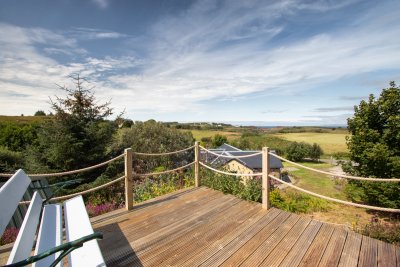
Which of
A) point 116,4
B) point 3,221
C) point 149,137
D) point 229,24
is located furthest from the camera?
point 149,137

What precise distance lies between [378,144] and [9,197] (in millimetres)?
13235

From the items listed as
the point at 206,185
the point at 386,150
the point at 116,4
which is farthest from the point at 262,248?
the point at 386,150

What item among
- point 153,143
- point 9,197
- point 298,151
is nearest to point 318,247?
point 9,197

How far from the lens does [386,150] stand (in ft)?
34.0

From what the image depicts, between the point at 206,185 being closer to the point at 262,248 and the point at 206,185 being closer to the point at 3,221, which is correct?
the point at 262,248

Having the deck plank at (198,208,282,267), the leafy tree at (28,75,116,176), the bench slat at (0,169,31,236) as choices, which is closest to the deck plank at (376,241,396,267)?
the deck plank at (198,208,282,267)

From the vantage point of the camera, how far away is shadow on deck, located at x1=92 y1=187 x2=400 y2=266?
2.83 meters

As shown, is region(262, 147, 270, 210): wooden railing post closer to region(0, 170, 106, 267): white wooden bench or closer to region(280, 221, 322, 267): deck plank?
region(280, 221, 322, 267): deck plank

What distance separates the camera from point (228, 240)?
3.29 meters

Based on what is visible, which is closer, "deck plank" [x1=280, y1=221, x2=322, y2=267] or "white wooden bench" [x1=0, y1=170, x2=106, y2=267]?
"white wooden bench" [x1=0, y1=170, x2=106, y2=267]

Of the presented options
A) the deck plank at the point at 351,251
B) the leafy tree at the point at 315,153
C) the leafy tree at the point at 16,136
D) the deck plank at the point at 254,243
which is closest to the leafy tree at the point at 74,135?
the leafy tree at the point at 16,136

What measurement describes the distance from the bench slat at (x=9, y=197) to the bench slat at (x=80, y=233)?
53 cm

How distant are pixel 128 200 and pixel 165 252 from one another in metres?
1.72

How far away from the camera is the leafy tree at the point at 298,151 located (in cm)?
5383
